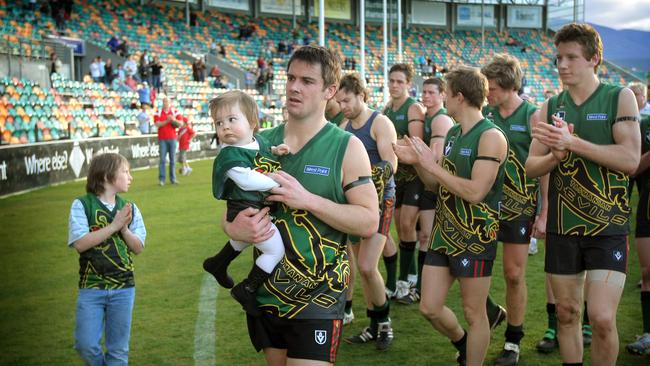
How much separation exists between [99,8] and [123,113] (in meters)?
17.9

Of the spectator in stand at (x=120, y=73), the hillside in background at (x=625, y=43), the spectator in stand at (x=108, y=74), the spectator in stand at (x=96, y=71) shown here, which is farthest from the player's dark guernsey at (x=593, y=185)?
the hillside in background at (x=625, y=43)

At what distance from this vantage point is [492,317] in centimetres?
550

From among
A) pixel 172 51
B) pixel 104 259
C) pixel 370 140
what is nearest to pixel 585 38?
pixel 370 140

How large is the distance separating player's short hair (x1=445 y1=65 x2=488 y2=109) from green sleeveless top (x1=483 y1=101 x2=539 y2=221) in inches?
45.7

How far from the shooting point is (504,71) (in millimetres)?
5348

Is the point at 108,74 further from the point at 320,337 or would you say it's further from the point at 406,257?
the point at 320,337

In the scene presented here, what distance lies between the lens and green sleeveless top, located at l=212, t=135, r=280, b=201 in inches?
120

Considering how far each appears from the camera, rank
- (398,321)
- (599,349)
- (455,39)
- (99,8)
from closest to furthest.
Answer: (599,349)
(398,321)
(99,8)
(455,39)

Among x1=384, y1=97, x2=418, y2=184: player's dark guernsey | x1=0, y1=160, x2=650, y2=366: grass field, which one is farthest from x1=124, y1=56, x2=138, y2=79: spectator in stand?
x1=384, y1=97, x2=418, y2=184: player's dark guernsey

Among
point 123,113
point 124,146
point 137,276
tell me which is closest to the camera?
point 137,276

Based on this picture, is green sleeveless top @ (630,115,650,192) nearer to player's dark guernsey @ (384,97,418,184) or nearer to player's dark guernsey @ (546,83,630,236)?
player's dark guernsey @ (546,83,630,236)

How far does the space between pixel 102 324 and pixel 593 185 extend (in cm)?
325

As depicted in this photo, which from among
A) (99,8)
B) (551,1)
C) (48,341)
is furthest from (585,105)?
(551,1)

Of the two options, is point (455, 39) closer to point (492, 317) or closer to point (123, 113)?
point (123, 113)
